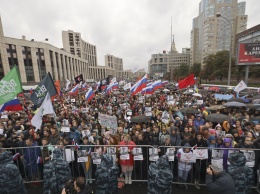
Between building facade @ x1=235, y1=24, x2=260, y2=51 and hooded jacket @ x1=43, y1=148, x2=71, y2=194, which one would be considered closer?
hooded jacket @ x1=43, y1=148, x2=71, y2=194

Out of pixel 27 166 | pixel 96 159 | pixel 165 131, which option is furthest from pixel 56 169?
pixel 165 131

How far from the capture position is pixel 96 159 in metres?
4.62

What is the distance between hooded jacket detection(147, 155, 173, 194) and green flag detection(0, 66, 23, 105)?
5824 millimetres

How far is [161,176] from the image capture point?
345 cm

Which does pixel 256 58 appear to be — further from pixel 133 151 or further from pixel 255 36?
pixel 255 36

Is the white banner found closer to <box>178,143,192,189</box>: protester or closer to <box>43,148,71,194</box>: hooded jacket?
<box>43,148,71,194</box>: hooded jacket

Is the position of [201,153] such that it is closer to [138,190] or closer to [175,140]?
[175,140]

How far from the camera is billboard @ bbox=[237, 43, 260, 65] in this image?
1881cm

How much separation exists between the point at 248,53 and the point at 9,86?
74.5ft

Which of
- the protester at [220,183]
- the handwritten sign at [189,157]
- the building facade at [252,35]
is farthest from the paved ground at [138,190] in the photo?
the building facade at [252,35]

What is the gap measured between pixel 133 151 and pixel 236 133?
3436 mm

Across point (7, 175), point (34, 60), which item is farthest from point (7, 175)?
point (34, 60)

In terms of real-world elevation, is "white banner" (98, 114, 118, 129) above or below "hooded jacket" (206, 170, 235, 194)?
above

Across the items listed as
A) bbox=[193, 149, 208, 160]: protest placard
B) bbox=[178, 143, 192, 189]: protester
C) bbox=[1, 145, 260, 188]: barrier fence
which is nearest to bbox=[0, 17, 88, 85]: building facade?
bbox=[1, 145, 260, 188]: barrier fence
